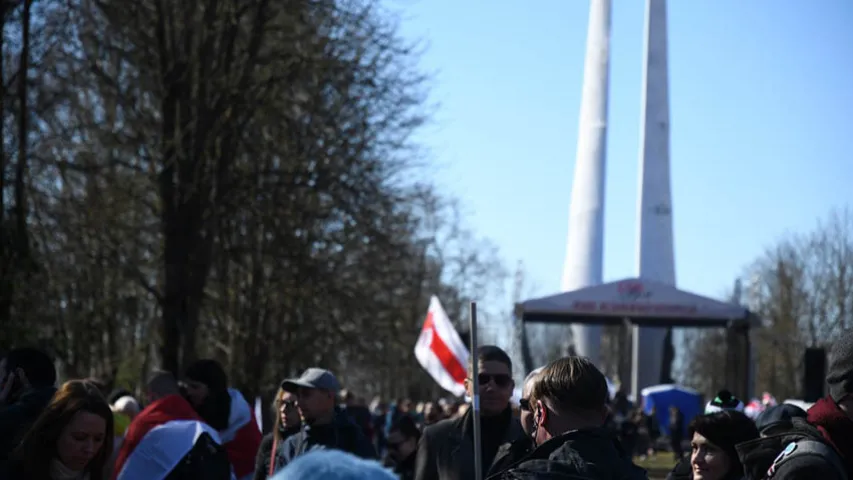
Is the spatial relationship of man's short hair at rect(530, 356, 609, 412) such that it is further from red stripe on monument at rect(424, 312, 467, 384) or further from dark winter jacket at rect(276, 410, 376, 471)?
red stripe on monument at rect(424, 312, 467, 384)

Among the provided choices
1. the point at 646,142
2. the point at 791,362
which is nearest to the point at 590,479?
the point at 646,142

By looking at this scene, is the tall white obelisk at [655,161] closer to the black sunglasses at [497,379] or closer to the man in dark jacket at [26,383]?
the black sunglasses at [497,379]

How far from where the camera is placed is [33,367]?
7.20 metres

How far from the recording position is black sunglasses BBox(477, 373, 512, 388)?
23.9ft

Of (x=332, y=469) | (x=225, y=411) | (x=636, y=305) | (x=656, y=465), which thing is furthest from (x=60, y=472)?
(x=656, y=465)

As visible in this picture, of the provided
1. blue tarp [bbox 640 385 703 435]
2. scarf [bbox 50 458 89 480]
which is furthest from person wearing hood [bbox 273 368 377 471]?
blue tarp [bbox 640 385 703 435]

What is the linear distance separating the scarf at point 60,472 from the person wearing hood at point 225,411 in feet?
9.48

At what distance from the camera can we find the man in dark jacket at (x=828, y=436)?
15.0 ft

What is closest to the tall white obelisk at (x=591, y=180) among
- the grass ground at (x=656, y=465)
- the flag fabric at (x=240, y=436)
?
the grass ground at (x=656, y=465)

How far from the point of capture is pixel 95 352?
3088 cm

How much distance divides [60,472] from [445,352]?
21.3ft

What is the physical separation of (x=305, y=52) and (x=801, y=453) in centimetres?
1965

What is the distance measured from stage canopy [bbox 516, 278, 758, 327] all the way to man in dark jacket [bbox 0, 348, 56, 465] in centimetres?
2258

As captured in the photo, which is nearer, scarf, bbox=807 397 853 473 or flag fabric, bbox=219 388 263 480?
scarf, bbox=807 397 853 473
